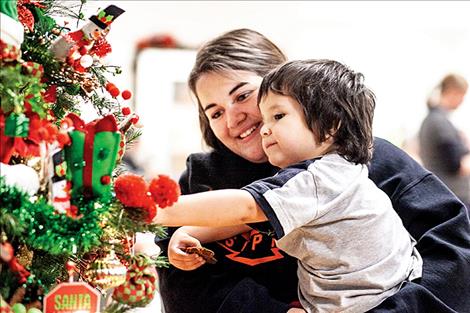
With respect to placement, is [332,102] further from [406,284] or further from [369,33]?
[369,33]

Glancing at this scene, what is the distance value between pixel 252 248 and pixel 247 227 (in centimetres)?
4

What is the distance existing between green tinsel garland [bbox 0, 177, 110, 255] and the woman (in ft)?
1.47

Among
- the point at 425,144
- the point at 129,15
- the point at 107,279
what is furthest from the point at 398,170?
the point at 129,15

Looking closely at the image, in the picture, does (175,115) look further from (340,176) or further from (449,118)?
(340,176)

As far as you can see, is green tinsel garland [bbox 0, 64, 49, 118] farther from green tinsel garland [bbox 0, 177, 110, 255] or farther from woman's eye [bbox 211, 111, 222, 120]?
woman's eye [bbox 211, 111, 222, 120]

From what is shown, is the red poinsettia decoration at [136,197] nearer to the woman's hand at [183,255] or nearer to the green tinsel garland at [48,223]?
the green tinsel garland at [48,223]

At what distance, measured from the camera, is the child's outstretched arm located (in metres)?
1.00

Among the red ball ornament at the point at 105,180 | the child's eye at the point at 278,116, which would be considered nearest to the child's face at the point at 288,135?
the child's eye at the point at 278,116

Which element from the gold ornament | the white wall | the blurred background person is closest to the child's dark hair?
the gold ornament

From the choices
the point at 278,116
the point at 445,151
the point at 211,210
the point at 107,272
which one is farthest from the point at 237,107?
the point at 445,151

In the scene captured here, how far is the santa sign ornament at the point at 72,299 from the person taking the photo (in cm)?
86

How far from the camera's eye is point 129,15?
20.3 ft

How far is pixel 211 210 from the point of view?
3.32ft

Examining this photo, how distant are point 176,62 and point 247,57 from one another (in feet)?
16.8
